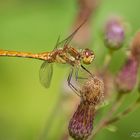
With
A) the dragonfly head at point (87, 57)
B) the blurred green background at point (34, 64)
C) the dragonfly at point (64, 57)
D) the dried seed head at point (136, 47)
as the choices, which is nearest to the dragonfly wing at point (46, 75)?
the dragonfly at point (64, 57)

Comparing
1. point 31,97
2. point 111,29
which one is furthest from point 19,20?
point 111,29

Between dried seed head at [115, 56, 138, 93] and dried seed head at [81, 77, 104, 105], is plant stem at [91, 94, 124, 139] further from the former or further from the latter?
dried seed head at [81, 77, 104, 105]

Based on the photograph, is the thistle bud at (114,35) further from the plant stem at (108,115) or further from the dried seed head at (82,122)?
the dried seed head at (82,122)

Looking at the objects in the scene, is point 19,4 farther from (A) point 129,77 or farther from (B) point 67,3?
(A) point 129,77

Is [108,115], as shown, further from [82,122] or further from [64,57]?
[64,57]

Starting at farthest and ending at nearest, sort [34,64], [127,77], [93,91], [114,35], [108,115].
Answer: [34,64] → [114,35] → [127,77] → [108,115] → [93,91]

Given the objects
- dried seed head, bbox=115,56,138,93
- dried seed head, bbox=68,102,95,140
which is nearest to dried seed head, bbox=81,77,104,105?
dried seed head, bbox=68,102,95,140

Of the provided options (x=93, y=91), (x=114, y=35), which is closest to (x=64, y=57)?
(x=114, y=35)
